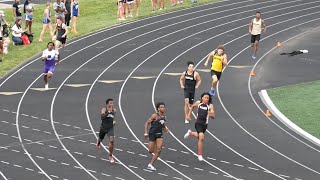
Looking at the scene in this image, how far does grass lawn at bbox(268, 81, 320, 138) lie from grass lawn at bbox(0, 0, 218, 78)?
9166 millimetres

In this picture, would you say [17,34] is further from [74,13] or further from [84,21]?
[84,21]

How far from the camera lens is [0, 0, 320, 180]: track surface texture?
19297 millimetres

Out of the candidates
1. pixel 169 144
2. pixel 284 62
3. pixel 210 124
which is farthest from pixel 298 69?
pixel 169 144

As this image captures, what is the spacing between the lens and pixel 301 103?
994 inches

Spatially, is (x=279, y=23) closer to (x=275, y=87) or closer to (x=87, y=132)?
(x=275, y=87)

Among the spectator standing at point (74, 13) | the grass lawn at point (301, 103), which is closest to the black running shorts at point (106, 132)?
the grass lawn at point (301, 103)

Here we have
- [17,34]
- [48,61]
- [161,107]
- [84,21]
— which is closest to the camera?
[161,107]

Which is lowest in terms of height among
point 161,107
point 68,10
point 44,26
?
point 44,26

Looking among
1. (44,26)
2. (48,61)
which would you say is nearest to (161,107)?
(48,61)

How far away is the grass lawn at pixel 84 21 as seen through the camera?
31250 mm

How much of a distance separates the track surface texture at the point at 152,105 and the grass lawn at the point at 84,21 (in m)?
0.67

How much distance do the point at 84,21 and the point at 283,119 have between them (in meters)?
17.4

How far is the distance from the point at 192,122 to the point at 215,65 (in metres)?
2.47

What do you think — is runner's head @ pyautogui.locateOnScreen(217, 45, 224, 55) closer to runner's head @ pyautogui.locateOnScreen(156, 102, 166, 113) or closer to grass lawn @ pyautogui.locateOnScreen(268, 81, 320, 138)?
grass lawn @ pyautogui.locateOnScreen(268, 81, 320, 138)
